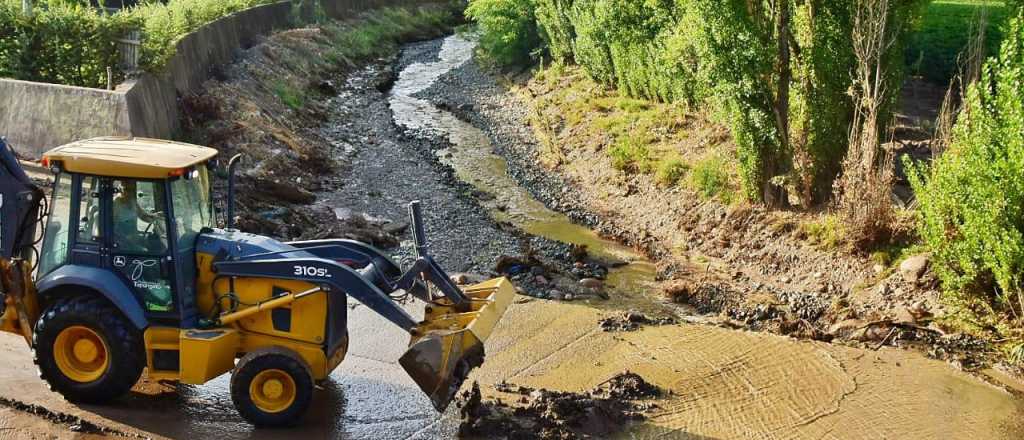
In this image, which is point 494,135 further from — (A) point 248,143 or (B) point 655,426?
(B) point 655,426

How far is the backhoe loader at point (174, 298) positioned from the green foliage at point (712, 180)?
33.7 ft

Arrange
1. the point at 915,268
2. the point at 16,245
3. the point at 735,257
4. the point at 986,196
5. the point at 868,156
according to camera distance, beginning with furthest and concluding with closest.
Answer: the point at 735,257
the point at 868,156
the point at 915,268
the point at 986,196
the point at 16,245

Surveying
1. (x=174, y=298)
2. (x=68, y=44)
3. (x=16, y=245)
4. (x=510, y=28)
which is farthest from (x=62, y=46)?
(x=510, y=28)

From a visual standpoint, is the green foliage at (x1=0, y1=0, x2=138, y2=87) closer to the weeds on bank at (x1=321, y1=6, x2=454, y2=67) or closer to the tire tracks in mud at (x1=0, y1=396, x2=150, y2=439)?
the tire tracks in mud at (x1=0, y1=396, x2=150, y2=439)

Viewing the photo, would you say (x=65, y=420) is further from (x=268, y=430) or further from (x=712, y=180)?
(x=712, y=180)

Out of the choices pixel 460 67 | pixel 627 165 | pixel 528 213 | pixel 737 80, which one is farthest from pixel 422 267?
pixel 460 67

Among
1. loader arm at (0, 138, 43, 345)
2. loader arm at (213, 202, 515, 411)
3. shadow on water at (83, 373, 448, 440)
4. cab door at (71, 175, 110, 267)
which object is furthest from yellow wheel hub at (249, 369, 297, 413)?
loader arm at (0, 138, 43, 345)

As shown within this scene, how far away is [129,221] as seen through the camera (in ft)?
33.5

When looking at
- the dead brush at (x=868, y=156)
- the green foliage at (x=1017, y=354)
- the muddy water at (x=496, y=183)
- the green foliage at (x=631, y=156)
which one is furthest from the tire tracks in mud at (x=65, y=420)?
the green foliage at (x=631, y=156)

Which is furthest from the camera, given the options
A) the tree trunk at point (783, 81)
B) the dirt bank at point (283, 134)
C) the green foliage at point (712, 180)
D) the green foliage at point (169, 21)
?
the green foliage at point (169, 21)

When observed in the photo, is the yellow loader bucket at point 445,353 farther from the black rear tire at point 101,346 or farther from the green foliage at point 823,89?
the green foliage at point 823,89

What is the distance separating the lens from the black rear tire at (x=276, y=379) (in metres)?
10.1

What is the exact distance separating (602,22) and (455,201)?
9808 millimetres

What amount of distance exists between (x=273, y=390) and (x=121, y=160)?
2.69 m
